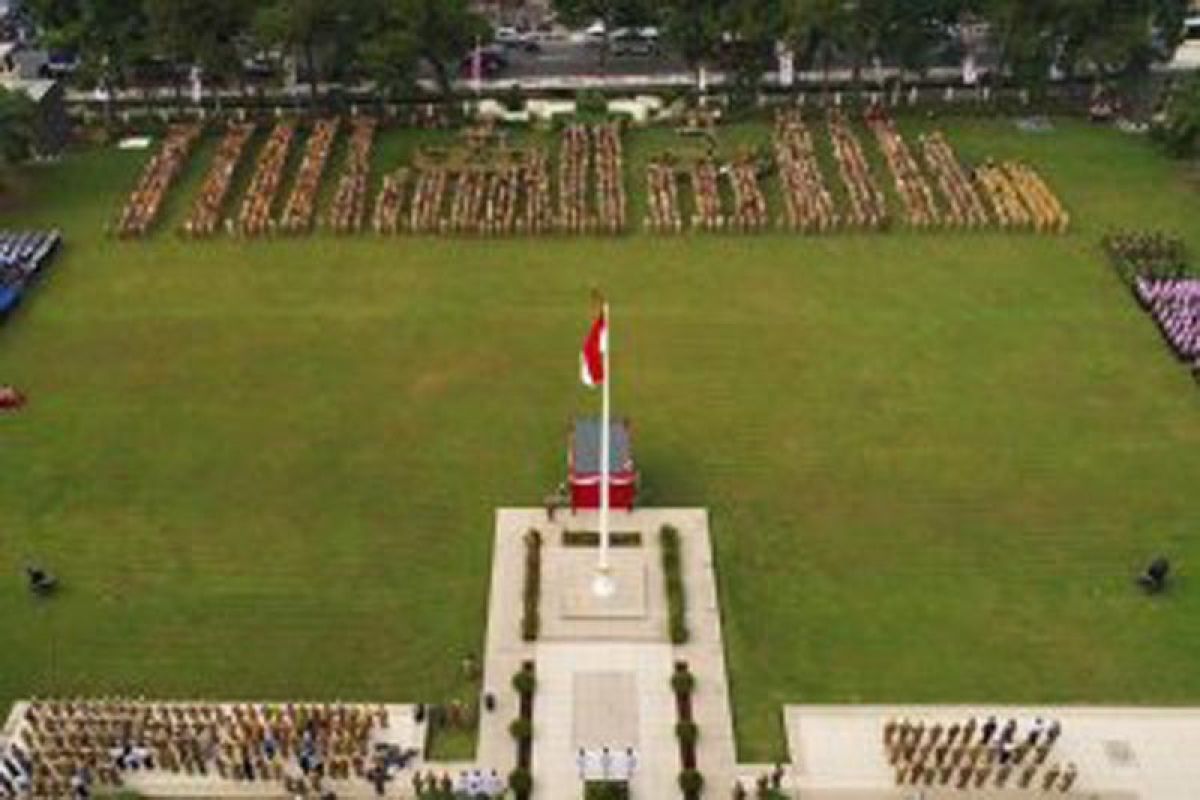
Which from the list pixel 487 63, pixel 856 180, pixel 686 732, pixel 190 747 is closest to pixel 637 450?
pixel 686 732

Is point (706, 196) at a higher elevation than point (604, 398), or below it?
below

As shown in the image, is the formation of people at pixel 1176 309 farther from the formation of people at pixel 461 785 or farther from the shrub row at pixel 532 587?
the formation of people at pixel 461 785

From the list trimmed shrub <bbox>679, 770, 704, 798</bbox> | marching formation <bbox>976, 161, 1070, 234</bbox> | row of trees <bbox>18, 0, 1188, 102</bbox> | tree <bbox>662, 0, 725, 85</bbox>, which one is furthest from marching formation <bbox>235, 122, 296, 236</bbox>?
trimmed shrub <bbox>679, 770, 704, 798</bbox>

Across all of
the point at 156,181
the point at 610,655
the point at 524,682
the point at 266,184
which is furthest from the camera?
the point at 156,181

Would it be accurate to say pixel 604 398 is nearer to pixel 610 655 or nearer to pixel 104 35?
pixel 610 655

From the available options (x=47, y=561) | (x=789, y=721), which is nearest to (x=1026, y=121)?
(x=789, y=721)

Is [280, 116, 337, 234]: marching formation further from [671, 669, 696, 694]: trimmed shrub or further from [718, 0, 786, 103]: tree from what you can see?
[671, 669, 696, 694]: trimmed shrub
